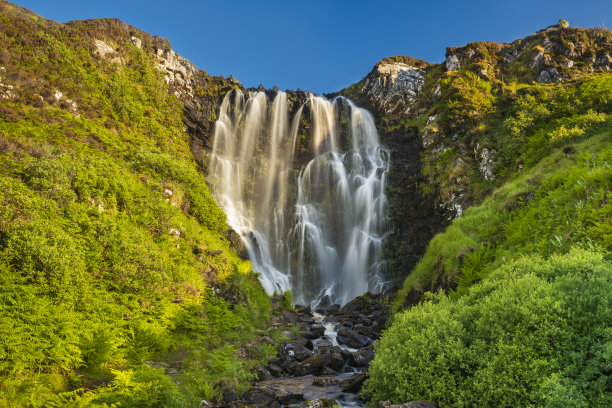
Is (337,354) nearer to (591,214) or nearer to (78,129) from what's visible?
(591,214)

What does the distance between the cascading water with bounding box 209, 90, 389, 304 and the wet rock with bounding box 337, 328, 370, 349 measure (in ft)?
35.1

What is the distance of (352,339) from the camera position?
15.6 meters

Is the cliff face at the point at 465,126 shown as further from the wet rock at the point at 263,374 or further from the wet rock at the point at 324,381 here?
the wet rock at the point at 263,374

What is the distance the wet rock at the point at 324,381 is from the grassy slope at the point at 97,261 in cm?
243

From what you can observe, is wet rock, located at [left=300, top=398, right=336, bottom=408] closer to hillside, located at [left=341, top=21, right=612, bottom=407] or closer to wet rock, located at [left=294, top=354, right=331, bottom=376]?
hillside, located at [left=341, top=21, right=612, bottom=407]

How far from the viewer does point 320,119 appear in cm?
4034

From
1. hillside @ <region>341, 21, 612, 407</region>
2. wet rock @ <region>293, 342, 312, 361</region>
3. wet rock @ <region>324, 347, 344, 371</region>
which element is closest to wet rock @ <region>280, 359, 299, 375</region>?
wet rock @ <region>293, 342, 312, 361</region>

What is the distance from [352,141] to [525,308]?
35.3 m

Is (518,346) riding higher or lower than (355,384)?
higher

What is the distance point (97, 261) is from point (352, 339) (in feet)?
39.4

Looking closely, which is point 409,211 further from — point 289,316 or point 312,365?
point 312,365

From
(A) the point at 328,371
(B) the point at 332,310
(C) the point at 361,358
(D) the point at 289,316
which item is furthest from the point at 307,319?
(A) the point at 328,371

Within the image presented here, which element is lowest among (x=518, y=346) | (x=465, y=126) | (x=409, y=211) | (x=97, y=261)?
(x=518, y=346)

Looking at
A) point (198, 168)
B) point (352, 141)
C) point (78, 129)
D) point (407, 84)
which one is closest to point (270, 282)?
point (198, 168)
